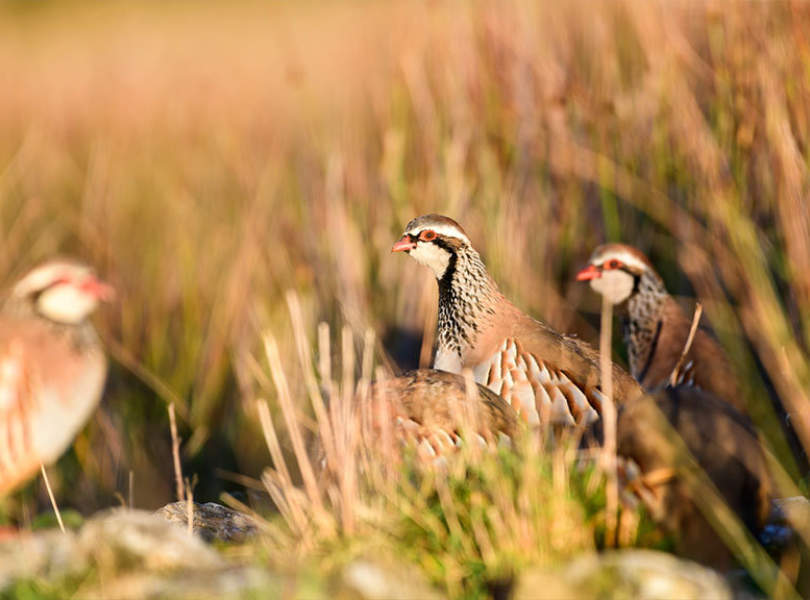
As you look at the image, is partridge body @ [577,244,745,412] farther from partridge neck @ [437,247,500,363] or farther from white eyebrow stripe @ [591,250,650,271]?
partridge neck @ [437,247,500,363]

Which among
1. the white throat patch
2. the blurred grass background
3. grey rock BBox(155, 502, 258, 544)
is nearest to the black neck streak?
the blurred grass background

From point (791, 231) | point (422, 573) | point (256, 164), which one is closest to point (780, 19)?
point (791, 231)

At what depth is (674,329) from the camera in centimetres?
498

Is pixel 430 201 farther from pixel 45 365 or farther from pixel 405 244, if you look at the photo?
pixel 45 365

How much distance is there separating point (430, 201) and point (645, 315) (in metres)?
1.31

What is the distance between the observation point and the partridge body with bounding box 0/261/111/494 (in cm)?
320

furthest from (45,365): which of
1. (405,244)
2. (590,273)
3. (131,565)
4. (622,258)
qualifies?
(622,258)

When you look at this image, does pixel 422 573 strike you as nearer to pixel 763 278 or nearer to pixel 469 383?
pixel 469 383

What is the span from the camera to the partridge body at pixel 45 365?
3.20 meters

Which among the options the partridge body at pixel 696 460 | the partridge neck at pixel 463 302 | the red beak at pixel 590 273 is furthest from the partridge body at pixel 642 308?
the partridge body at pixel 696 460

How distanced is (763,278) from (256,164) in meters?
4.06

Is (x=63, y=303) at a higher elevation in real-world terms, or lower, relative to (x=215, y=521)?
higher

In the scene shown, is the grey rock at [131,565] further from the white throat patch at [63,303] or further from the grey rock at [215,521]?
the white throat patch at [63,303]

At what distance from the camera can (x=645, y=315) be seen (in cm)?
512
